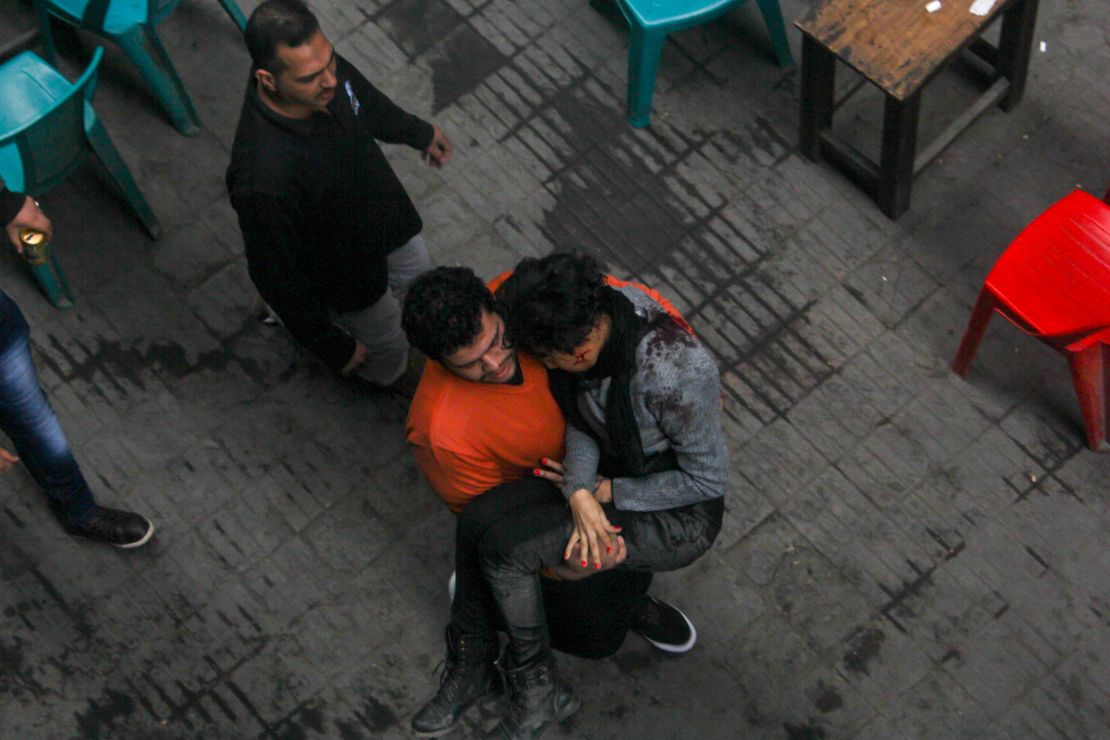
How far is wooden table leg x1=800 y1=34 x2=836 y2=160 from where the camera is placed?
5285 mm

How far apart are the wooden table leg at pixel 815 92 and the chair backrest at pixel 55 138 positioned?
9.36 ft

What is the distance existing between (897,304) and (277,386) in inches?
106

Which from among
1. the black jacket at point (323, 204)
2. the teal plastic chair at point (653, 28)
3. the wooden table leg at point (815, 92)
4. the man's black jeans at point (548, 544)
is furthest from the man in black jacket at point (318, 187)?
the wooden table leg at point (815, 92)

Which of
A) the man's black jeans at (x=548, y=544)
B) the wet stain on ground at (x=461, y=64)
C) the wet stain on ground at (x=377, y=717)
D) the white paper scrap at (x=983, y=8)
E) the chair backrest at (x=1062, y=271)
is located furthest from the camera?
the wet stain on ground at (x=461, y=64)

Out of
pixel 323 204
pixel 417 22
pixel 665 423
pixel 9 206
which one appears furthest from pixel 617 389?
pixel 417 22

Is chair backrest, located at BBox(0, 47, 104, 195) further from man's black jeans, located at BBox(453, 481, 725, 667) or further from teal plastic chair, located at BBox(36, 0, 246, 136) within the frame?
man's black jeans, located at BBox(453, 481, 725, 667)

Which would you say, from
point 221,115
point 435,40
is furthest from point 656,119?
point 221,115

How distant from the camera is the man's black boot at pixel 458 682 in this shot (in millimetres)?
4434

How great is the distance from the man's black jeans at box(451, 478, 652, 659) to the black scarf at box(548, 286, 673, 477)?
0.76 ft

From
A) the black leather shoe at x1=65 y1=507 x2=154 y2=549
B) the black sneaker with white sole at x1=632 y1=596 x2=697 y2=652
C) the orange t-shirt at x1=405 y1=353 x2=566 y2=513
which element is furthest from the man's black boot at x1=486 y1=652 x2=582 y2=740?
the black leather shoe at x1=65 y1=507 x2=154 y2=549

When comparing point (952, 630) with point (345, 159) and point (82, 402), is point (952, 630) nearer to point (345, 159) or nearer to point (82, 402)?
point (345, 159)

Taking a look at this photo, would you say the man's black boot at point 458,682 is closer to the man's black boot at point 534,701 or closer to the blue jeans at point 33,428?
the man's black boot at point 534,701

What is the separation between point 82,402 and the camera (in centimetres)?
548

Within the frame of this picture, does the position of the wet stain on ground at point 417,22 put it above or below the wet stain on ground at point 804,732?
above
